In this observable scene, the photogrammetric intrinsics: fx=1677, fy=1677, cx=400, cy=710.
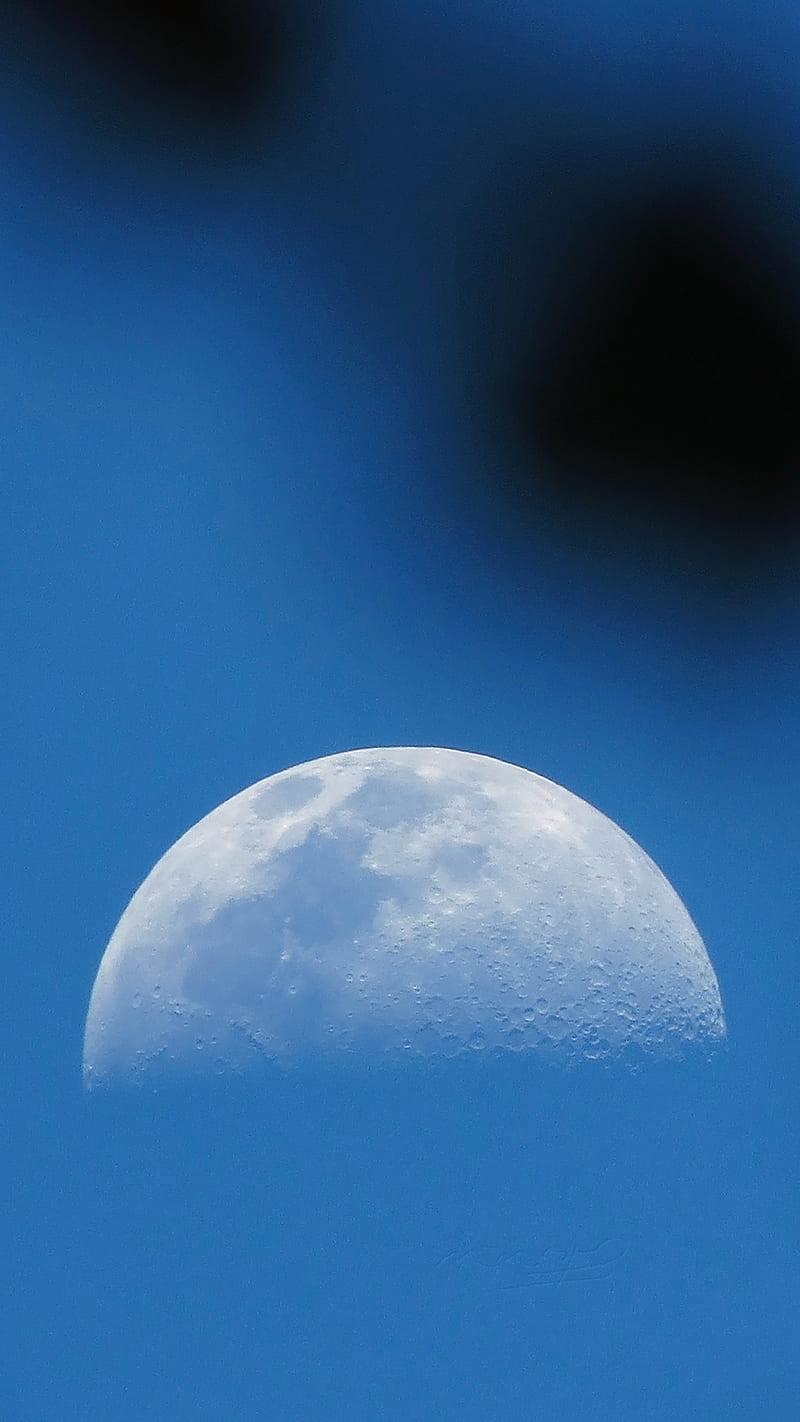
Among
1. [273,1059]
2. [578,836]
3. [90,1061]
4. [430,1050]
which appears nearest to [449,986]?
[430,1050]

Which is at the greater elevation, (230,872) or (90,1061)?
(230,872)

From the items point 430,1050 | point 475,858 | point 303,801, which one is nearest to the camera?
point 430,1050

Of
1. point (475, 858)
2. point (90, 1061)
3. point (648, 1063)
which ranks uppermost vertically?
point (475, 858)

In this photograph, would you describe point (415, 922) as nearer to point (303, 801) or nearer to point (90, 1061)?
point (303, 801)

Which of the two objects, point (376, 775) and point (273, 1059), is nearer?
point (273, 1059)

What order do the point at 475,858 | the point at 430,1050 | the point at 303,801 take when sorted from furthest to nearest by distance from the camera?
1. the point at 303,801
2. the point at 475,858
3. the point at 430,1050

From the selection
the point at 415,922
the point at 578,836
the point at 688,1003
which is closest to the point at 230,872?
the point at 415,922
